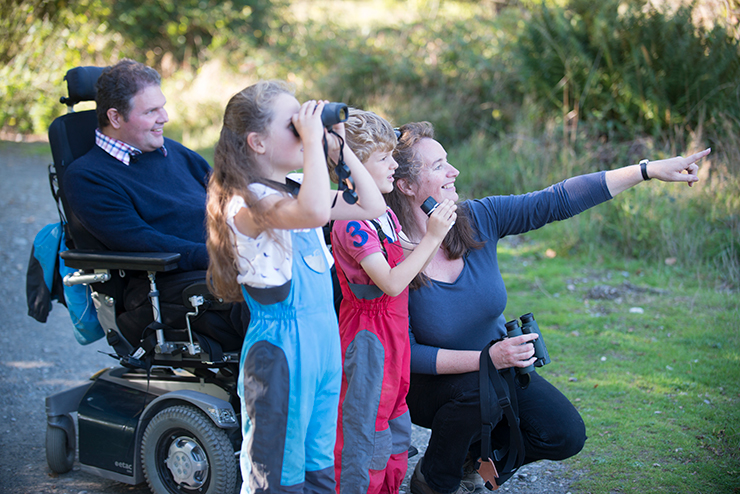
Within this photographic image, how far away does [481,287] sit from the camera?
2447mm

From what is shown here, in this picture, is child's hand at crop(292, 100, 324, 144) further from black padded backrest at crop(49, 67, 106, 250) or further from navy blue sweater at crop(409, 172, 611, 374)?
black padded backrest at crop(49, 67, 106, 250)

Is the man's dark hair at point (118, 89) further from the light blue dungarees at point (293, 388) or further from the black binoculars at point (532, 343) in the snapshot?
the black binoculars at point (532, 343)

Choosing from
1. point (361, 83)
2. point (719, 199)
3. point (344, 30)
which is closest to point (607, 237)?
point (719, 199)

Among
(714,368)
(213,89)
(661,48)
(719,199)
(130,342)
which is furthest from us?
(213,89)

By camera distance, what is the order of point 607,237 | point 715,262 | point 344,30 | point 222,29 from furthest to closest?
point 222,29 → point 344,30 → point 607,237 → point 715,262

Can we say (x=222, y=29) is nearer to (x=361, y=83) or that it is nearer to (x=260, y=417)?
(x=361, y=83)

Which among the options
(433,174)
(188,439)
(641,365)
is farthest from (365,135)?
(641,365)

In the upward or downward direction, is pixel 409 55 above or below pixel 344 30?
below

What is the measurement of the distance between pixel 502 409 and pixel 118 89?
2299 mm

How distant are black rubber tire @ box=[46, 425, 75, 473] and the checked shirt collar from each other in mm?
1321

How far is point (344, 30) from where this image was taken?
10602 mm

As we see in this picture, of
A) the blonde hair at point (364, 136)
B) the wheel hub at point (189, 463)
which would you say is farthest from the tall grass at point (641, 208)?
the wheel hub at point (189, 463)

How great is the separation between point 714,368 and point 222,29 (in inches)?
487

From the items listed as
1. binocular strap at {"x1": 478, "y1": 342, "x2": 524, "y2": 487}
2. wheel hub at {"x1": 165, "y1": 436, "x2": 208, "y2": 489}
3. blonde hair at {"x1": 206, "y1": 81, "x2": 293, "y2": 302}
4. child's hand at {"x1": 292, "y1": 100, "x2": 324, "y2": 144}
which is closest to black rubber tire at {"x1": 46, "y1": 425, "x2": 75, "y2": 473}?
wheel hub at {"x1": 165, "y1": 436, "x2": 208, "y2": 489}
